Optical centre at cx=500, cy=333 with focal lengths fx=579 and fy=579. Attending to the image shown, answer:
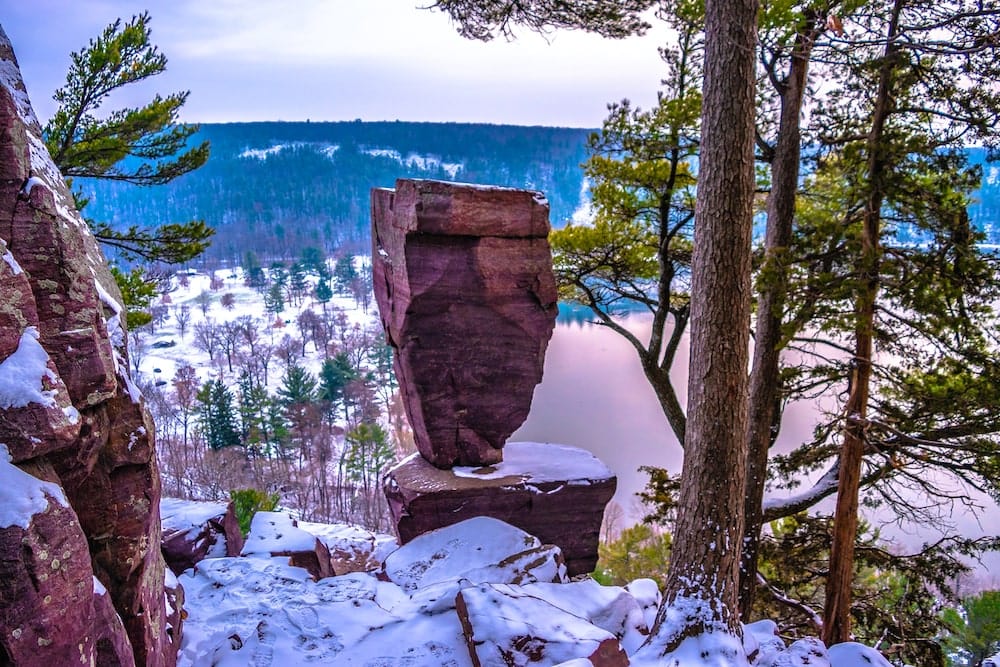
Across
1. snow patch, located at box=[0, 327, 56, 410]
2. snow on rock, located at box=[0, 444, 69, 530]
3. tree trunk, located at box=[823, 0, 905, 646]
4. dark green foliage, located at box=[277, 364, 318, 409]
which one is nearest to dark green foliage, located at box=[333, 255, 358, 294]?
dark green foliage, located at box=[277, 364, 318, 409]

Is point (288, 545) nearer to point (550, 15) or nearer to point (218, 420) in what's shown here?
point (550, 15)

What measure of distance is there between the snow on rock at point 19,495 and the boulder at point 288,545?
2913 millimetres

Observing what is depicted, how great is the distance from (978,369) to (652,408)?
22565 millimetres

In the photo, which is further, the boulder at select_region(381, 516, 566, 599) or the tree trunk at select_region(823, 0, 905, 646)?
the tree trunk at select_region(823, 0, 905, 646)

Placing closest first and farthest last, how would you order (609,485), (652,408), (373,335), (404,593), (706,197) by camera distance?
(706,197) < (404,593) < (609,485) < (652,408) < (373,335)

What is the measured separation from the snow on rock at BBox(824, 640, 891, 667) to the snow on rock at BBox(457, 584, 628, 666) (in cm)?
155

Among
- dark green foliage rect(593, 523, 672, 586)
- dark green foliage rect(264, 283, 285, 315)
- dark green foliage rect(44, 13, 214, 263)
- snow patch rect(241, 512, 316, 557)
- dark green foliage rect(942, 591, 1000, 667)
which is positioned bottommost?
dark green foliage rect(593, 523, 672, 586)

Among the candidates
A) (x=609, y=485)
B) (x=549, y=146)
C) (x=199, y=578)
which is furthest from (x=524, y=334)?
(x=549, y=146)

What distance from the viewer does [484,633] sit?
306 cm

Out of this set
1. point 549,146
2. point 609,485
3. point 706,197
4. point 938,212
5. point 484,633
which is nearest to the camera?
point 484,633

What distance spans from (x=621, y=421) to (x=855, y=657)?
865 inches

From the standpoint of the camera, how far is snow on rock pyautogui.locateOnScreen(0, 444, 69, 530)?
176 cm

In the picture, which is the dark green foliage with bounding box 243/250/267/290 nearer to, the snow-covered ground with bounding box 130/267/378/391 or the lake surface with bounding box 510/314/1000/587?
the snow-covered ground with bounding box 130/267/378/391

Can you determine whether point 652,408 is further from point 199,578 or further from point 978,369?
point 199,578
